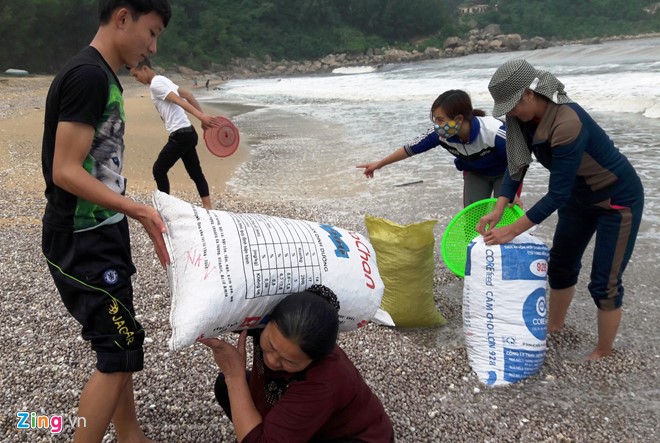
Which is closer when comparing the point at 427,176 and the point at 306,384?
the point at 306,384

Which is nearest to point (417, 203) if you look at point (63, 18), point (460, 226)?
point (460, 226)

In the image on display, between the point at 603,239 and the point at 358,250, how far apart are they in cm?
137

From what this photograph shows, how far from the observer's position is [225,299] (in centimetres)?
172

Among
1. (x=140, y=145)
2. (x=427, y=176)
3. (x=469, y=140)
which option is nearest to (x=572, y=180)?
(x=469, y=140)

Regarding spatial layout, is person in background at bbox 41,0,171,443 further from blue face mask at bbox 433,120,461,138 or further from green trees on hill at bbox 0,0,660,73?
green trees on hill at bbox 0,0,660,73

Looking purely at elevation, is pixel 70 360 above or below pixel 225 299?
below

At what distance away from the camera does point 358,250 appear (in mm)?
2088

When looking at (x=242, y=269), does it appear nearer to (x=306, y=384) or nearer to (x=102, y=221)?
(x=306, y=384)

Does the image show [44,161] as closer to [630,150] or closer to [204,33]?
[630,150]

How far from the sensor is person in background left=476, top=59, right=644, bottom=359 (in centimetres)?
241

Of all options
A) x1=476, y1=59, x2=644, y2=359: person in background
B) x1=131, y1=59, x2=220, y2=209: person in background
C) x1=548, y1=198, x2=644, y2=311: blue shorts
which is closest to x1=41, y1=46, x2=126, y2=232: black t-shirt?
x1=476, y1=59, x2=644, y2=359: person in background

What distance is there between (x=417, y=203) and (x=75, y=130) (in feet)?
14.9

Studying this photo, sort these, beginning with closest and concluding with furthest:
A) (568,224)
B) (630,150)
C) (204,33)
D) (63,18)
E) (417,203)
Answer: (568,224), (417,203), (630,150), (63,18), (204,33)

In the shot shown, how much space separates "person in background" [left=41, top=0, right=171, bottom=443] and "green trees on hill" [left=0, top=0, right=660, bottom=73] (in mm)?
47156
